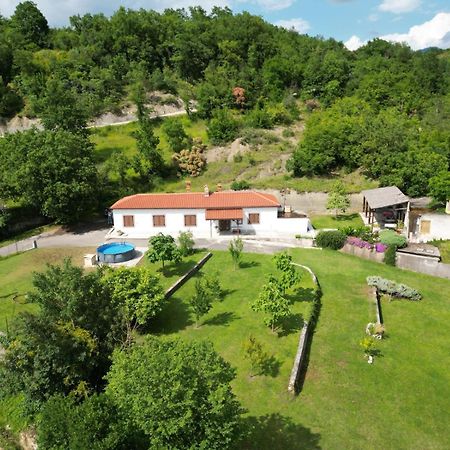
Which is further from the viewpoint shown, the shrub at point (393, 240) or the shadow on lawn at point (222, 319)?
the shrub at point (393, 240)

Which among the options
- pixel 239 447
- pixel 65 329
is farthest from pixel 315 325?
pixel 65 329

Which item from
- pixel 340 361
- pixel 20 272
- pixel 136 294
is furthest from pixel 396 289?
pixel 20 272

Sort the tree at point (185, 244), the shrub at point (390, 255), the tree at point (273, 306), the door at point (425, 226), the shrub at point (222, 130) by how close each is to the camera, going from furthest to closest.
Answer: the shrub at point (222, 130) → the door at point (425, 226) → the tree at point (185, 244) → the shrub at point (390, 255) → the tree at point (273, 306)

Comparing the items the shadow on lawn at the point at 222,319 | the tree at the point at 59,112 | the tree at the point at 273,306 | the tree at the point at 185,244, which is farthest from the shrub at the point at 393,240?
the tree at the point at 59,112

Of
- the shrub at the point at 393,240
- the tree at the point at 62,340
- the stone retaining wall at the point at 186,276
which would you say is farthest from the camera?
the shrub at the point at 393,240

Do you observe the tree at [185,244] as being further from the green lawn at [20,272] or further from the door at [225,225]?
the green lawn at [20,272]

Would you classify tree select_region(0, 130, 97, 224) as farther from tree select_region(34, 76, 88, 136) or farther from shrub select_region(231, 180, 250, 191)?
shrub select_region(231, 180, 250, 191)

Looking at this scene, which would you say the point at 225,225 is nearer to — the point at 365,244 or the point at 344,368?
the point at 365,244
